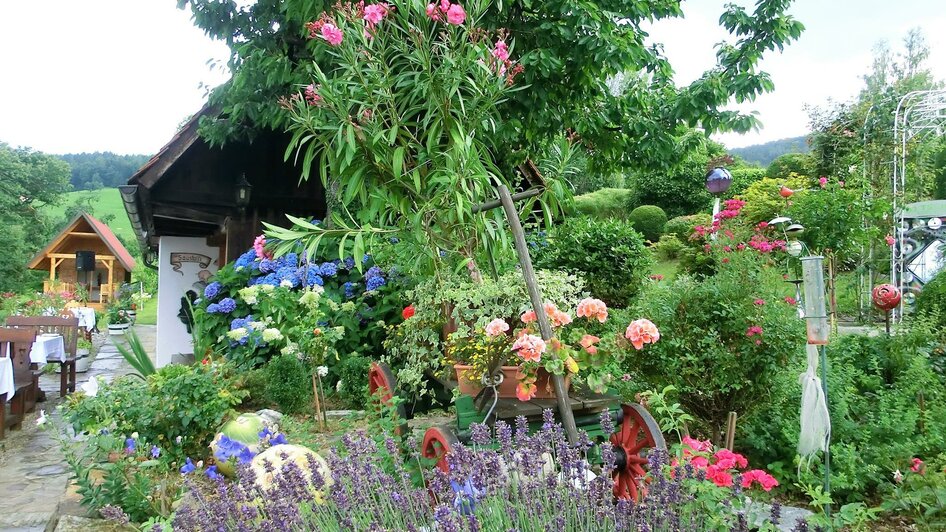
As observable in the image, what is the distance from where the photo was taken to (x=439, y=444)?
103 inches

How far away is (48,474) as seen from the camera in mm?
4582

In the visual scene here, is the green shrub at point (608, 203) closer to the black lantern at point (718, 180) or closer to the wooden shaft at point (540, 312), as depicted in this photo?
the black lantern at point (718, 180)

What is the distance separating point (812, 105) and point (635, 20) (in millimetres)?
10685

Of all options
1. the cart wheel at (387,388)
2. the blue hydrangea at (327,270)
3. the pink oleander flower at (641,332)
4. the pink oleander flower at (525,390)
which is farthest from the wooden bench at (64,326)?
the pink oleander flower at (641,332)

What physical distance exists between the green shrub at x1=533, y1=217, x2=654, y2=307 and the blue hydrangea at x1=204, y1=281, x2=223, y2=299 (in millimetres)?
3587

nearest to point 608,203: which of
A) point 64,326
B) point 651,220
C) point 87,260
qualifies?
point 651,220

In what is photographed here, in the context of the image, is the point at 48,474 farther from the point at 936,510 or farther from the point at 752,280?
the point at 936,510

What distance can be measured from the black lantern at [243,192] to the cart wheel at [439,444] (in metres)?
4.82

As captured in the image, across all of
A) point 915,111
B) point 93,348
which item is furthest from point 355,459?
point 93,348

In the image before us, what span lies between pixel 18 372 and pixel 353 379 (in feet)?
13.5

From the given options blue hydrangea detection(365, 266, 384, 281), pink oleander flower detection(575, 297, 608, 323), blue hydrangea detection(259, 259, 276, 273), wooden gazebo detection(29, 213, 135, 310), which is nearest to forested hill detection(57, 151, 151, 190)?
wooden gazebo detection(29, 213, 135, 310)

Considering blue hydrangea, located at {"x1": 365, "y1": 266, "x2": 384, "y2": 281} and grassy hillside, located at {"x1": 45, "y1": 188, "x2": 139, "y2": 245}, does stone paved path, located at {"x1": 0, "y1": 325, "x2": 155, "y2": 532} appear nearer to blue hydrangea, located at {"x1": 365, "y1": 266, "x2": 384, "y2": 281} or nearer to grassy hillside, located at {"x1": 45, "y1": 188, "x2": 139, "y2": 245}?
blue hydrangea, located at {"x1": 365, "y1": 266, "x2": 384, "y2": 281}

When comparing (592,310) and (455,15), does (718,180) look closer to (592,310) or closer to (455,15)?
(455,15)

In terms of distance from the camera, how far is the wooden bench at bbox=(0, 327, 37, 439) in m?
5.86
